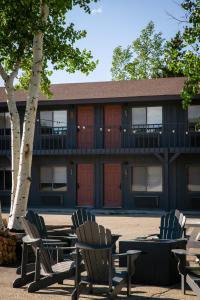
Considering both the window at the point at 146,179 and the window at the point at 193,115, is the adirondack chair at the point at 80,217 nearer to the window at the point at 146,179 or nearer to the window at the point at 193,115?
the window at the point at 146,179

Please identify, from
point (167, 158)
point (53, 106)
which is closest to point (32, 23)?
point (167, 158)

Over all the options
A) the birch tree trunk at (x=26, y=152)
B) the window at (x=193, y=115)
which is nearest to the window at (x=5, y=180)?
the window at (x=193, y=115)

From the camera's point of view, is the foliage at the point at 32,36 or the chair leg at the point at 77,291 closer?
the chair leg at the point at 77,291

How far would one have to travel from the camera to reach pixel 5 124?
106 feet

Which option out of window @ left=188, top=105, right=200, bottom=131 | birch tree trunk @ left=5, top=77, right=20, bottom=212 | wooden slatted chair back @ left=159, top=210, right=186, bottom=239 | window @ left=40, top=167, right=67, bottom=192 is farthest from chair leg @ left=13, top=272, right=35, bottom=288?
window @ left=40, top=167, right=67, bottom=192

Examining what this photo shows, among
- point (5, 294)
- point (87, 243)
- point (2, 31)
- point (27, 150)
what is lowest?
point (5, 294)


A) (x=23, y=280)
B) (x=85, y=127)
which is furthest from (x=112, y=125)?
(x=23, y=280)

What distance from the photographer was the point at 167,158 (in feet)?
91.2

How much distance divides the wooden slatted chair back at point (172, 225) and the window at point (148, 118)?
59.8 ft

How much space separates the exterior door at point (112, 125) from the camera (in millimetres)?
30094

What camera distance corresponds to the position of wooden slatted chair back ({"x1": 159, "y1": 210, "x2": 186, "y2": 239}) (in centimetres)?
1076

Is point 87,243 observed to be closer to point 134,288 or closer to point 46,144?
point 134,288

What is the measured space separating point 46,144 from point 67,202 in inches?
132

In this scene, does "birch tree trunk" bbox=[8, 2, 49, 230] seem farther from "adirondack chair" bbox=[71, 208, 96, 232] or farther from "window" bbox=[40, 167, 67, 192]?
"window" bbox=[40, 167, 67, 192]
